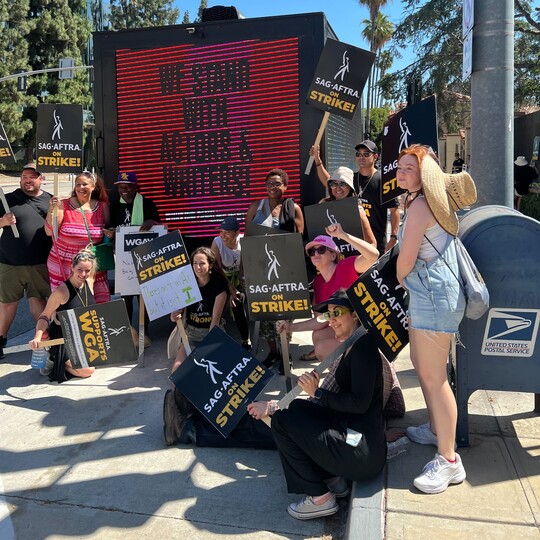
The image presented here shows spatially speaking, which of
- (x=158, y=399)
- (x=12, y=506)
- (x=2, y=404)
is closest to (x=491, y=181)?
(x=158, y=399)

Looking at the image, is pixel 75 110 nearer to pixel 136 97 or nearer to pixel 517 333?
pixel 136 97

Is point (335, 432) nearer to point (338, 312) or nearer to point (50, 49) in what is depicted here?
point (338, 312)

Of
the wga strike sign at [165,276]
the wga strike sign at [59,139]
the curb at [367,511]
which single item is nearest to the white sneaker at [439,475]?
the curb at [367,511]

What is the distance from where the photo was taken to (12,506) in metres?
3.18

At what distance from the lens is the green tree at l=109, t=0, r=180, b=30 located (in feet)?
182

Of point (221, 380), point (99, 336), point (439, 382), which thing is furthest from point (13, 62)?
point (439, 382)

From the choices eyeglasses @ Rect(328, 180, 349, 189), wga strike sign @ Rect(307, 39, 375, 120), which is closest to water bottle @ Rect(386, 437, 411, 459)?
eyeglasses @ Rect(328, 180, 349, 189)

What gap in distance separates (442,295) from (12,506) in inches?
103

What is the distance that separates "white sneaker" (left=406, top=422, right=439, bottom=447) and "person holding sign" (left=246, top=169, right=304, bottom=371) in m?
1.87

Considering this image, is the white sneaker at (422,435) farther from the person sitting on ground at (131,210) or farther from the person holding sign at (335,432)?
the person sitting on ground at (131,210)

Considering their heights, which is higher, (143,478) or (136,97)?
(136,97)

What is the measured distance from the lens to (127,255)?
5.58 metres

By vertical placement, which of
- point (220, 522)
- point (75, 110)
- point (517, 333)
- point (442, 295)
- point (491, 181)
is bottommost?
point (220, 522)

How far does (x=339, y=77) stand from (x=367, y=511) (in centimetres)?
380
